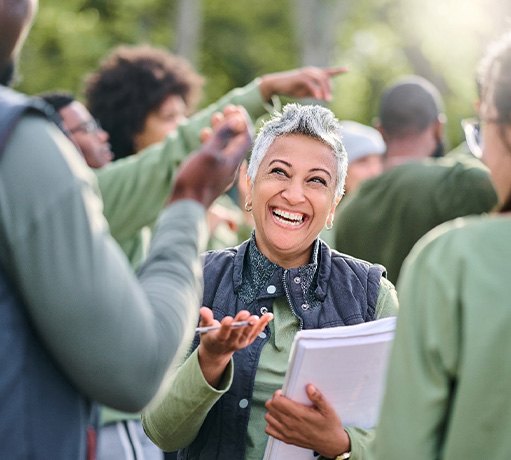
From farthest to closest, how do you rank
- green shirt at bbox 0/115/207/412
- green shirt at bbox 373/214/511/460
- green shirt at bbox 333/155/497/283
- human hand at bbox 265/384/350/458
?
green shirt at bbox 333/155/497/283, human hand at bbox 265/384/350/458, green shirt at bbox 373/214/511/460, green shirt at bbox 0/115/207/412

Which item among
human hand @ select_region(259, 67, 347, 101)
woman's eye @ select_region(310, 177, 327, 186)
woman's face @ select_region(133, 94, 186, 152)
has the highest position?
woman's eye @ select_region(310, 177, 327, 186)

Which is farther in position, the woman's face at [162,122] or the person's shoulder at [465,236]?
the woman's face at [162,122]

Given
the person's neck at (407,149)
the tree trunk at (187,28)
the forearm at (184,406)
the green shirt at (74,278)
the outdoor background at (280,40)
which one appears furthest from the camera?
the tree trunk at (187,28)

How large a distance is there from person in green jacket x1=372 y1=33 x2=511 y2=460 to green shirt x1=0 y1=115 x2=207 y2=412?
49 centimetres

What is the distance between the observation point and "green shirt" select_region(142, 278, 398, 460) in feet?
10.6

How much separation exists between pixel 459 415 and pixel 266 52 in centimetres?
2396

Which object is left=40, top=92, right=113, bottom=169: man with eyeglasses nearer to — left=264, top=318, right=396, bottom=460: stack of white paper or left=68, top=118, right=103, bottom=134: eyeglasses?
left=68, top=118, right=103, bottom=134: eyeglasses

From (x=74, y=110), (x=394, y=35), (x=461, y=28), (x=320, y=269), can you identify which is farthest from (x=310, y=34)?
(x=320, y=269)

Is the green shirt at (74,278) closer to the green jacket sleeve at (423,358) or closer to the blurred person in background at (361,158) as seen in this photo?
the green jacket sleeve at (423,358)

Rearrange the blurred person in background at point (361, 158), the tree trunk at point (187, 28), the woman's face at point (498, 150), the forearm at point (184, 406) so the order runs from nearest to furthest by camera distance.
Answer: the woman's face at point (498, 150) → the forearm at point (184, 406) → the blurred person in background at point (361, 158) → the tree trunk at point (187, 28)

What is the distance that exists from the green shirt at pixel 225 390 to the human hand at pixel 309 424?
60mm

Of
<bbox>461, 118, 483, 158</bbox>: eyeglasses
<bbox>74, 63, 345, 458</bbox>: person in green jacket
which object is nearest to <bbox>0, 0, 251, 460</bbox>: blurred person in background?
<bbox>461, 118, 483, 158</bbox>: eyeglasses

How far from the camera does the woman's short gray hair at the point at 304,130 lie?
3.63 m

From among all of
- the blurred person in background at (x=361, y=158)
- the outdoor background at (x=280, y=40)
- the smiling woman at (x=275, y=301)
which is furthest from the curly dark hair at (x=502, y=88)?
the outdoor background at (x=280, y=40)
